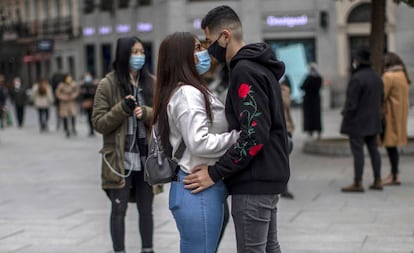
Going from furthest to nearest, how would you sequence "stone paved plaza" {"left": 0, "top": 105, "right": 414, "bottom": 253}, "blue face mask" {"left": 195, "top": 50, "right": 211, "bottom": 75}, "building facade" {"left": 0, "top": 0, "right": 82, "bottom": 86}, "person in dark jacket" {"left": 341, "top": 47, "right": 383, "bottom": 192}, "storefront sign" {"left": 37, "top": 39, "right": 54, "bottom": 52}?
"storefront sign" {"left": 37, "top": 39, "right": 54, "bottom": 52} < "building facade" {"left": 0, "top": 0, "right": 82, "bottom": 86} < "person in dark jacket" {"left": 341, "top": 47, "right": 383, "bottom": 192} < "stone paved plaza" {"left": 0, "top": 105, "right": 414, "bottom": 253} < "blue face mask" {"left": 195, "top": 50, "right": 211, "bottom": 75}

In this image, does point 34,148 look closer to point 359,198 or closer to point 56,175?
point 56,175

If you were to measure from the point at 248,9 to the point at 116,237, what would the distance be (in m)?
29.7

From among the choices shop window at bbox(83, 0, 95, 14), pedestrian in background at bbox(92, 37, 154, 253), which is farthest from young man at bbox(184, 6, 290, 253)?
shop window at bbox(83, 0, 95, 14)

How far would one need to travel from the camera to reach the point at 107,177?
258 inches

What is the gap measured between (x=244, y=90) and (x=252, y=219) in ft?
2.16

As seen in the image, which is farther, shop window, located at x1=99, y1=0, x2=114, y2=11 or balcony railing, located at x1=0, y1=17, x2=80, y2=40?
balcony railing, located at x1=0, y1=17, x2=80, y2=40

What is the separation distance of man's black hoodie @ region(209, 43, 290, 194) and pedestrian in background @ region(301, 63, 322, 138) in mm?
14377

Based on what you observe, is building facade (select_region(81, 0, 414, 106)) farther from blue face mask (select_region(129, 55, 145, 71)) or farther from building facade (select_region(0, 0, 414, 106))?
blue face mask (select_region(129, 55, 145, 71))

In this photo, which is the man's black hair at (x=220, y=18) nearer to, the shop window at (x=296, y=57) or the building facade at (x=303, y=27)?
the building facade at (x=303, y=27)

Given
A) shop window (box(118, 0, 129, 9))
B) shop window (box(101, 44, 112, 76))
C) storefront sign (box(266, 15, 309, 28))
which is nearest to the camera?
storefront sign (box(266, 15, 309, 28))

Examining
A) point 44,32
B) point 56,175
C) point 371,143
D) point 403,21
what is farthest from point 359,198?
point 44,32

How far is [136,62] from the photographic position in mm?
6578

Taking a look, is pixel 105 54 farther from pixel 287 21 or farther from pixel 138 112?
pixel 138 112

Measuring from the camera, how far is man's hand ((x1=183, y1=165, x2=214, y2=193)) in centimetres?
425
